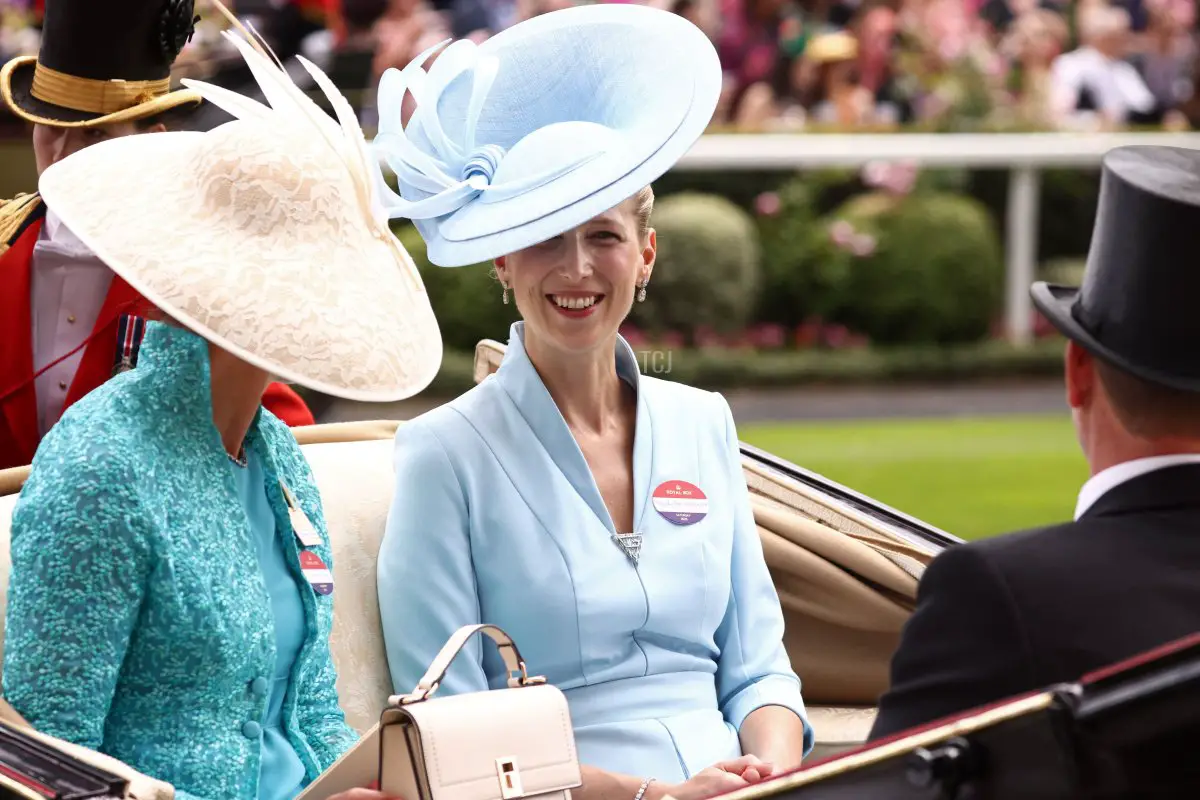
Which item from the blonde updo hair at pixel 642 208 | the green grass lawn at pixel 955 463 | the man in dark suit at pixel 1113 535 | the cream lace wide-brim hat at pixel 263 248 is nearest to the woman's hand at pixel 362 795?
the cream lace wide-brim hat at pixel 263 248

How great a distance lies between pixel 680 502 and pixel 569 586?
0.27m

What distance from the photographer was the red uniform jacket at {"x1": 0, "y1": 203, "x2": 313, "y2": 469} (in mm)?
3256

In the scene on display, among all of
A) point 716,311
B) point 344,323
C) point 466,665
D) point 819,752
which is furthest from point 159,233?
point 716,311

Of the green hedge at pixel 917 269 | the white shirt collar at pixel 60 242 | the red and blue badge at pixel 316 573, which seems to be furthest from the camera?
the green hedge at pixel 917 269

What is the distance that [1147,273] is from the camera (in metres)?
1.92

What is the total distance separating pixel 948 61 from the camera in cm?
1332

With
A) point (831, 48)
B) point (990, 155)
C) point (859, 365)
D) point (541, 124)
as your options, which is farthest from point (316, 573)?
point (831, 48)

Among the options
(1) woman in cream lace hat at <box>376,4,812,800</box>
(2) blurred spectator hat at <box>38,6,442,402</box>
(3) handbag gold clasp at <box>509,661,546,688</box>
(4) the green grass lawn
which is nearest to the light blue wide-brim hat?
(1) woman in cream lace hat at <box>376,4,812,800</box>

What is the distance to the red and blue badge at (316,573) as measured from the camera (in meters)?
2.57

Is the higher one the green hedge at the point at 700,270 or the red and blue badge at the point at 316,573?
the red and blue badge at the point at 316,573

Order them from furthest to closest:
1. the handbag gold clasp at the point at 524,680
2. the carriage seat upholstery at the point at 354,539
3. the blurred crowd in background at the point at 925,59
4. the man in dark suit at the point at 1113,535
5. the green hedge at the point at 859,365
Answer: the blurred crowd in background at the point at 925,59 → the green hedge at the point at 859,365 → the carriage seat upholstery at the point at 354,539 → the handbag gold clasp at the point at 524,680 → the man in dark suit at the point at 1113,535

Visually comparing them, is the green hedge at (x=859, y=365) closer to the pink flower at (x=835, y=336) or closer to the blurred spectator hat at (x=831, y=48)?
the pink flower at (x=835, y=336)

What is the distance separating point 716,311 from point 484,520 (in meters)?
9.21

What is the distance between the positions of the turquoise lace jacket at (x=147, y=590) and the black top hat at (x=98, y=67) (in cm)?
118
